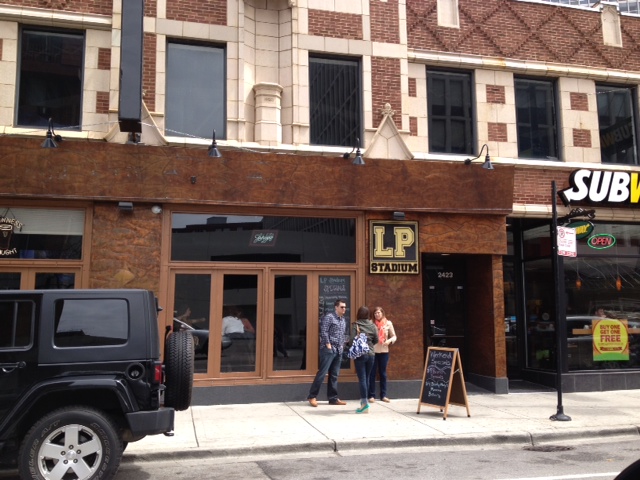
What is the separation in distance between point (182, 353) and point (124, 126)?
16.9 ft

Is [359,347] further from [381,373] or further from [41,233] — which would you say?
[41,233]

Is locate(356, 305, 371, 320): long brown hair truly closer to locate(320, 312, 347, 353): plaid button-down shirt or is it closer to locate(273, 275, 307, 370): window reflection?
locate(320, 312, 347, 353): plaid button-down shirt

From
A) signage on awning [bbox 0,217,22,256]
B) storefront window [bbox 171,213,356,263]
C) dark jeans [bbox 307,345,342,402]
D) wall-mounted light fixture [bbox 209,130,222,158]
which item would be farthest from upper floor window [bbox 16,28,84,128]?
dark jeans [bbox 307,345,342,402]

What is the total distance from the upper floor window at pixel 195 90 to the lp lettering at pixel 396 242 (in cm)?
351

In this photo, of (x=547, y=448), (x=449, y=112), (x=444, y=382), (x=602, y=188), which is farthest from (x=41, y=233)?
(x=602, y=188)

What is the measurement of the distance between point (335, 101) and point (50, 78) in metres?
5.36

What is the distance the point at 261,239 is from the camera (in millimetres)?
11438

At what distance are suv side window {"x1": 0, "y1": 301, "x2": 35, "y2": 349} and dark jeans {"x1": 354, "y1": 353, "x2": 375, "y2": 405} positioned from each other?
18.1 ft

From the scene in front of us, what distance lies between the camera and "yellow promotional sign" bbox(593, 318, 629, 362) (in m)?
13.0

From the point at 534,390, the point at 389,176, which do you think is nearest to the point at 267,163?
the point at 389,176

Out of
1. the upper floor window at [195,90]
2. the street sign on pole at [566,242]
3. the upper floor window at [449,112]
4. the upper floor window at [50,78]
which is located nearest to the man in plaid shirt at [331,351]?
the street sign on pole at [566,242]

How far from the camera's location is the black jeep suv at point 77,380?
5887 millimetres

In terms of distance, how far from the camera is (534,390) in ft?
41.7

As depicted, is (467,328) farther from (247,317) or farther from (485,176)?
(247,317)
